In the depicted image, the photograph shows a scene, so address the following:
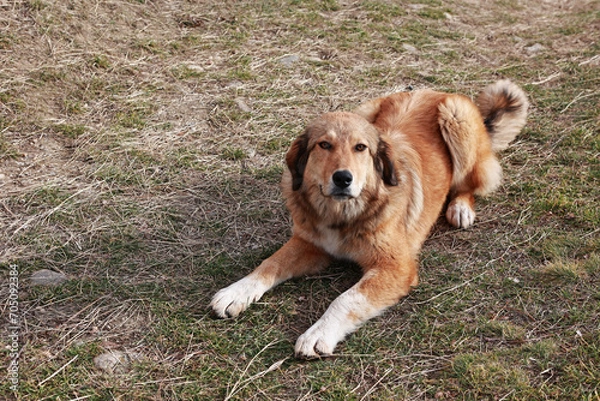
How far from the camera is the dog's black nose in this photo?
414 cm

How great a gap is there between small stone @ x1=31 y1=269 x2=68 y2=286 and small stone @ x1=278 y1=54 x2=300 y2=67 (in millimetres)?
4114

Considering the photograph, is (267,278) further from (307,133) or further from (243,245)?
(307,133)

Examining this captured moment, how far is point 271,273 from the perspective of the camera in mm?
4410

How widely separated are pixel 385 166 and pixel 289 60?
11.6 ft

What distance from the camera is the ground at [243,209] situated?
3.69 m

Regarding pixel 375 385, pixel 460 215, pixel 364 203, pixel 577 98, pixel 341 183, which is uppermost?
pixel 341 183

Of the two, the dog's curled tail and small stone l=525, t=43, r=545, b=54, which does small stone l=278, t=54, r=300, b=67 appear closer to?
the dog's curled tail

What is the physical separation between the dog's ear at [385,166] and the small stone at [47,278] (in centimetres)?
239

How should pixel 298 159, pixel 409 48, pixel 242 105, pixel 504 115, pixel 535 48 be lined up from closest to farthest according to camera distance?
pixel 298 159 < pixel 504 115 < pixel 242 105 < pixel 409 48 < pixel 535 48

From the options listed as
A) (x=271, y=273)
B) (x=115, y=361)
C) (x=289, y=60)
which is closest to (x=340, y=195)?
(x=271, y=273)

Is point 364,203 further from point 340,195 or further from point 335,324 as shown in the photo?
point 335,324

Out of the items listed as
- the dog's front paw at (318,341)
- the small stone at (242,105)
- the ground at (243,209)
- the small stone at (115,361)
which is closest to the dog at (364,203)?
the dog's front paw at (318,341)

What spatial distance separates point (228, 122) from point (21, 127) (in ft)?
6.55

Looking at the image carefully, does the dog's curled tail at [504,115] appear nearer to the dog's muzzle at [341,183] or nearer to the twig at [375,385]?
the dog's muzzle at [341,183]
